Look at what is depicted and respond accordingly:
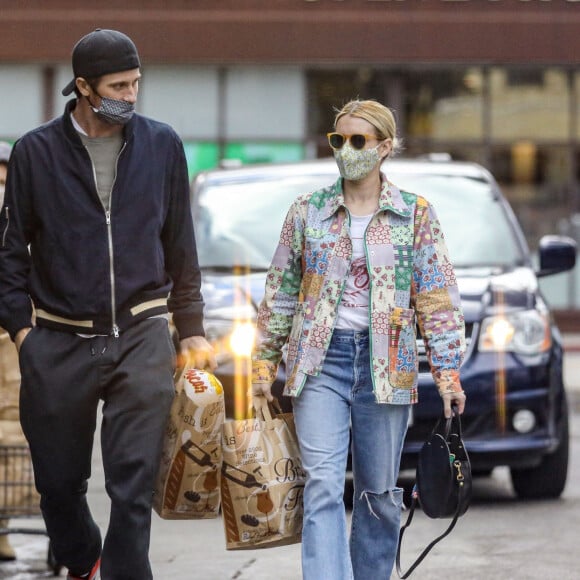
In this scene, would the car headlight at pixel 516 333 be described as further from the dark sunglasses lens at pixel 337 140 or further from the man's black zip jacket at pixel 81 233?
the man's black zip jacket at pixel 81 233

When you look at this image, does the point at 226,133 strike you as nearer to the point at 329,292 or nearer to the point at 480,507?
the point at 480,507

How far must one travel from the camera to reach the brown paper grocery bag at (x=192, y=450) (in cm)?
514

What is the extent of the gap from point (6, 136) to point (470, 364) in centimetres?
1674

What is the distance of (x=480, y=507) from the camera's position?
27.6ft

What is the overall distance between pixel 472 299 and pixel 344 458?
3121mm

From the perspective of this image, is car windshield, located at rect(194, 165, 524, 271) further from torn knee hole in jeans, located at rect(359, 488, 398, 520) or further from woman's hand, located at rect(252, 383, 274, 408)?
torn knee hole in jeans, located at rect(359, 488, 398, 520)

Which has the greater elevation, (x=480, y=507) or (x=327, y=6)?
(x=327, y=6)

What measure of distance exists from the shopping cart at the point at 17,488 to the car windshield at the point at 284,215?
2.26 metres

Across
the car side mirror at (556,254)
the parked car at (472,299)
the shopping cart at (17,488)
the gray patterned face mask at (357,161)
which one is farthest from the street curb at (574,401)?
the gray patterned face mask at (357,161)

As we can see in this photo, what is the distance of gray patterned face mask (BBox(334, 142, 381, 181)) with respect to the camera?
525cm

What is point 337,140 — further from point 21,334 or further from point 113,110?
point 21,334

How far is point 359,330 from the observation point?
5207 millimetres

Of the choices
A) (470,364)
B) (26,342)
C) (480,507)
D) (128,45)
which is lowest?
(480,507)

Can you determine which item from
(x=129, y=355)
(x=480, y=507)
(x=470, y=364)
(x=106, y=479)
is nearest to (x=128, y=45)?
(x=129, y=355)
